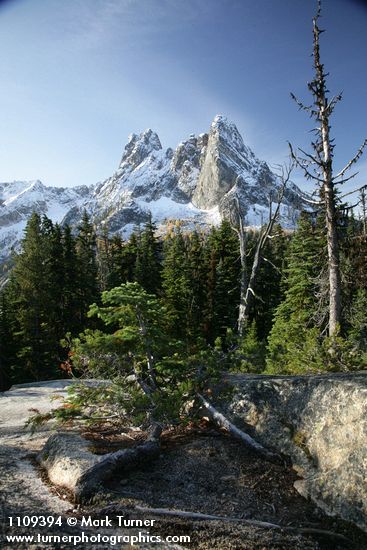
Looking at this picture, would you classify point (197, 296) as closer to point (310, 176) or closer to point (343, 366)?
point (310, 176)

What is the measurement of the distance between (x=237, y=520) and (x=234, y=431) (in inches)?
84.1

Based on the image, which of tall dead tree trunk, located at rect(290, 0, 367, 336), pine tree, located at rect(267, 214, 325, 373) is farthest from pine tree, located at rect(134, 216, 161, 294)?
tall dead tree trunk, located at rect(290, 0, 367, 336)

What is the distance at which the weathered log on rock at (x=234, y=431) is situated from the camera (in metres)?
5.48

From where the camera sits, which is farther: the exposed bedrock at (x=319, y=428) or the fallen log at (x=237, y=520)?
the exposed bedrock at (x=319, y=428)

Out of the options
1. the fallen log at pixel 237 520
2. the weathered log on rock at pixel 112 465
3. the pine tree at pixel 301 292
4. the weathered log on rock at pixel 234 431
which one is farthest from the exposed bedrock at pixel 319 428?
the pine tree at pixel 301 292

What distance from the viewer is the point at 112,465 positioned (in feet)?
15.6

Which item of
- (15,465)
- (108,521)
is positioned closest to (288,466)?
(108,521)

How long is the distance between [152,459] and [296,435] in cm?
234

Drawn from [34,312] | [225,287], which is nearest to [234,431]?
[34,312]

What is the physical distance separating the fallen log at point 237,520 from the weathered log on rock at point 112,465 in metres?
0.69

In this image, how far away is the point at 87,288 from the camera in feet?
101

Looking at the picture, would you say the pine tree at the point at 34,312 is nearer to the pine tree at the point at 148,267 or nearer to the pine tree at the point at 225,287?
the pine tree at the point at 148,267

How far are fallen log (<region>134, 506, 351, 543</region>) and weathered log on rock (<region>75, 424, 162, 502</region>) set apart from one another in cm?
69

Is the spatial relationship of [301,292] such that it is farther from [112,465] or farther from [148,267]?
[112,465]
